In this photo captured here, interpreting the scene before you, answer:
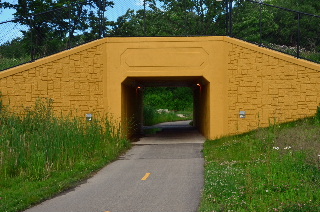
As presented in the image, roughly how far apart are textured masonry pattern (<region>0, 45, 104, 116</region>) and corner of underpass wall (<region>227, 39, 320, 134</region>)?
5053mm

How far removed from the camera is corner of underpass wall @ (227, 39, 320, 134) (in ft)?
53.2

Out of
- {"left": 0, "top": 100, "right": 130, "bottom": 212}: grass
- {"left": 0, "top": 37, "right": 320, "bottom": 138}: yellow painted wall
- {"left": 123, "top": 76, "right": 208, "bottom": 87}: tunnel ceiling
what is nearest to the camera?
{"left": 0, "top": 100, "right": 130, "bottom": 212}: grass

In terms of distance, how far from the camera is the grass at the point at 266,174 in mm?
6738

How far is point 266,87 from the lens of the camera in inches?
644

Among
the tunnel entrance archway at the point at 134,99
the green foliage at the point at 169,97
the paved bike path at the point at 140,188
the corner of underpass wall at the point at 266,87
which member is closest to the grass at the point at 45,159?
the paved bike path at the point at 140,188

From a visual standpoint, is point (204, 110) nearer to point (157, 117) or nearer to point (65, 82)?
point (65, 82)

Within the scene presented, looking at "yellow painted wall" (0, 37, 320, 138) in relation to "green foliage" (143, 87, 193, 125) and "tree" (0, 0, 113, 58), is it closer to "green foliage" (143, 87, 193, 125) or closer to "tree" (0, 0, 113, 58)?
"tree" (0, 0, 113, 58)

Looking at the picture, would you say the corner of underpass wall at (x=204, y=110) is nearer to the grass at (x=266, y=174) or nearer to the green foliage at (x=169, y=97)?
the grass at (x=266, y=174)

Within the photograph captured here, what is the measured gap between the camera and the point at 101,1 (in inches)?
672

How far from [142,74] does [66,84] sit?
2876 millimetres

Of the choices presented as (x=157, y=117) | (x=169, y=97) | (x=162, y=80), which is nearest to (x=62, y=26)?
(x=162, y=80)

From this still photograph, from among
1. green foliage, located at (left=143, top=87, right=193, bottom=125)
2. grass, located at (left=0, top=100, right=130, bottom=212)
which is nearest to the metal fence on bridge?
grass, located at (left=0, top=100, right=130, bottom=212)

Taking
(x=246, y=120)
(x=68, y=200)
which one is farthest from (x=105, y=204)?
(x=246, y=120)

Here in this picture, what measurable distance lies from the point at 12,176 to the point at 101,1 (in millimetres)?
9335
